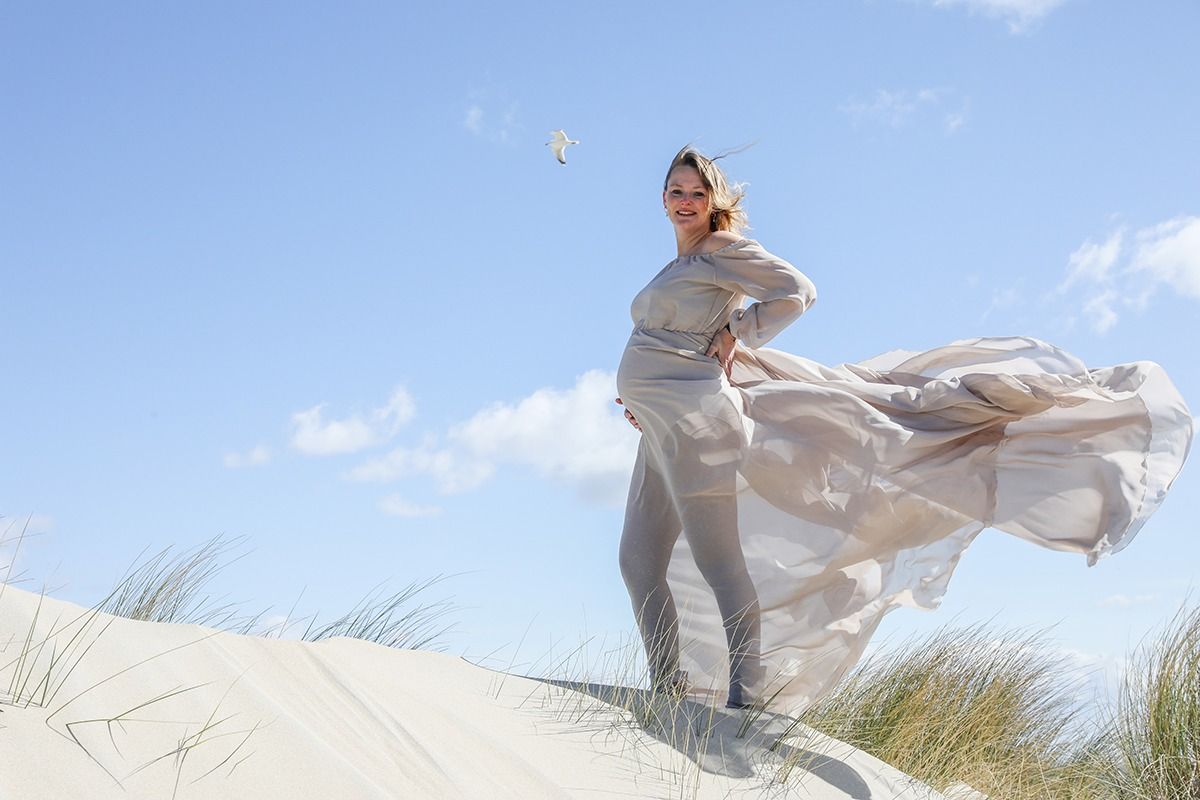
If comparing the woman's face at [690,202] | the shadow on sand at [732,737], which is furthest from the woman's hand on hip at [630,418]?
the shadow on sand at [732,737]

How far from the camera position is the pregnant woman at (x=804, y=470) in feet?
13.3

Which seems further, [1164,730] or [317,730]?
[1164,730]

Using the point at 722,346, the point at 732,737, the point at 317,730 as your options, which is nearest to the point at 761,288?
the point at 722,346

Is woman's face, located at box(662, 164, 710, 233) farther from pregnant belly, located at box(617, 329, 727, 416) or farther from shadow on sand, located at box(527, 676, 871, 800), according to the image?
shadow on sand, located at box(527, 676, 871, 800)

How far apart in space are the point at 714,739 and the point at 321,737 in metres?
1.39

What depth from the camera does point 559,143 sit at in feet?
17.4

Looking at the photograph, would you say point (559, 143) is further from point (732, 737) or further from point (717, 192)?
point (732, 737)

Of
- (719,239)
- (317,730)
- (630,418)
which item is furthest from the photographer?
(630,418)

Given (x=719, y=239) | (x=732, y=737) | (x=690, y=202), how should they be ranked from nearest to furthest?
(x=732, y=737)
(x=719, y=239)
(x=690, y=202)

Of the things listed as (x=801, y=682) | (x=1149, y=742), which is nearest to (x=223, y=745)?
(x=801, y=682)

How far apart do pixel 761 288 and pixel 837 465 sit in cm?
71

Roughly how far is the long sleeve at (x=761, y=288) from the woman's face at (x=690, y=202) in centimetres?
24

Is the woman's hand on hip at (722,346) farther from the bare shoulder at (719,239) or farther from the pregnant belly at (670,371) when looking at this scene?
the bare shoulder at (719,239)

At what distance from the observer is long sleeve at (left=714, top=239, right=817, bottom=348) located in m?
3.96
